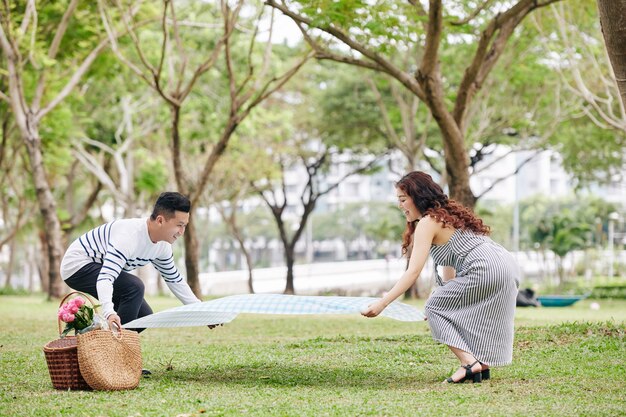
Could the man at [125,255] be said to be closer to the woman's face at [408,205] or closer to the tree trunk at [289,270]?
the woman's face at [408,205]

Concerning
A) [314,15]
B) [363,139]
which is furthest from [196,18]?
[314,15]

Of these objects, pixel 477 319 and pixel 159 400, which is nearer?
pixel 159 400

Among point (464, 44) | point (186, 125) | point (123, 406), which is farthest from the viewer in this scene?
point (186, 125)

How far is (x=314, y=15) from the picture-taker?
13578 millimetres

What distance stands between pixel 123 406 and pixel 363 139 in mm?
27720

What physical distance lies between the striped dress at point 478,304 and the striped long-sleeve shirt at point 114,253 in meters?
2.01

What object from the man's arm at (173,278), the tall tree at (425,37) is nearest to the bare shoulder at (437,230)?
the man's arm at (173,278)

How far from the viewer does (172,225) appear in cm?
721

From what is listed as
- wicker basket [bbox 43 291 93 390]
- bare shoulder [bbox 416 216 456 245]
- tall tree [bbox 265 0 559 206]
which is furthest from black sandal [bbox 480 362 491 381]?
tall tree [bbox 265 0 559 206]

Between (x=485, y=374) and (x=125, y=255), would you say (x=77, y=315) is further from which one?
(x=485, y=374)

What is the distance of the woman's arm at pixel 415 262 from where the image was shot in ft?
22.0

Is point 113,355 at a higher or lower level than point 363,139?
lower

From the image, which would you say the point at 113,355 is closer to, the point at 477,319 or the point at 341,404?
the point at 341,404

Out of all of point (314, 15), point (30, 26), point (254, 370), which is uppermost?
point (30, 26)
